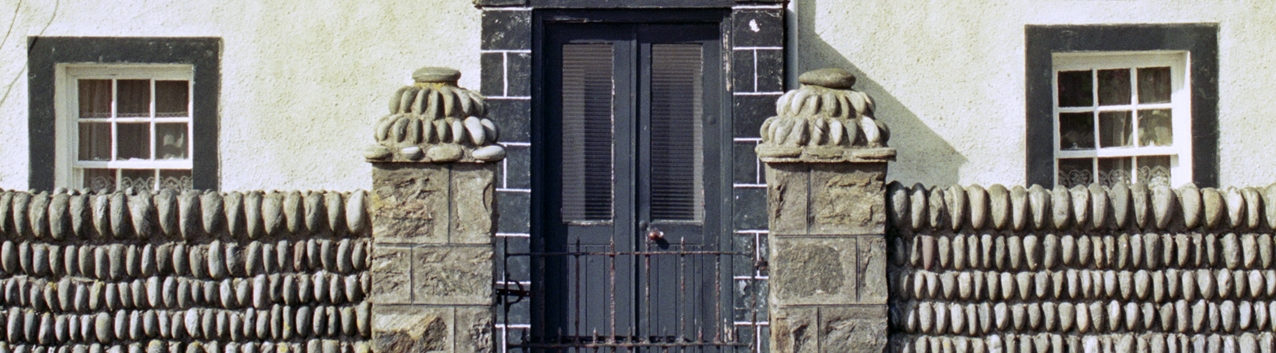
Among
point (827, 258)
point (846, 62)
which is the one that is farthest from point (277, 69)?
point (827, 258)

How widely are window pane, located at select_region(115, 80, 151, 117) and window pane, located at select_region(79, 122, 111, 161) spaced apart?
0.14 m

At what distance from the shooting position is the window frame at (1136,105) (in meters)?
6.96

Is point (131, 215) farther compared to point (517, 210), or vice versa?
point (517, 210)

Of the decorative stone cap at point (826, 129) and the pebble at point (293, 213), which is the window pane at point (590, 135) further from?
the pebble at point (293, 213)

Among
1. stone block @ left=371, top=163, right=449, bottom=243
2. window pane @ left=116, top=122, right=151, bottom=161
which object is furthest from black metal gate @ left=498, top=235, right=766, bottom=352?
window pane @ left=116, top=122, right=151, bottom=161

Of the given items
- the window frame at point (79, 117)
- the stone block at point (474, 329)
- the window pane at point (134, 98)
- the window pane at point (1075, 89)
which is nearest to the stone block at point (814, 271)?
the stone block at point (474, 329)

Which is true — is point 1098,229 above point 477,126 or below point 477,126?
below

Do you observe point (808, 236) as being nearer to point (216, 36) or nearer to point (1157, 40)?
point (1157, 40)

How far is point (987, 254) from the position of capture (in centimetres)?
508

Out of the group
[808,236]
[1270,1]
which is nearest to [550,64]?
[808,236]

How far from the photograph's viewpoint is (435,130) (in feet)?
16.7

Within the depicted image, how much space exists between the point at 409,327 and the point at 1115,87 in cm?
435

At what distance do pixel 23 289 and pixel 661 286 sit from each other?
319 cm

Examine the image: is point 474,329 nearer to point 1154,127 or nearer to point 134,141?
point 134,141
